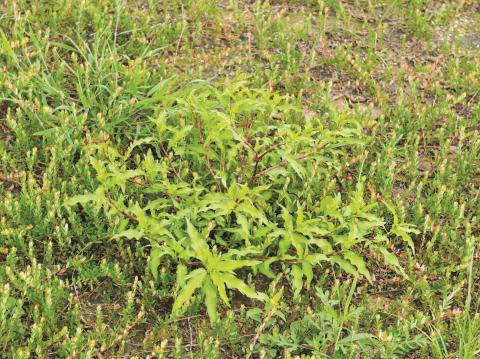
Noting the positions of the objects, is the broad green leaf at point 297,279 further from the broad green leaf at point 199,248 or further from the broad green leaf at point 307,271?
the broad green leaf at point 199,248

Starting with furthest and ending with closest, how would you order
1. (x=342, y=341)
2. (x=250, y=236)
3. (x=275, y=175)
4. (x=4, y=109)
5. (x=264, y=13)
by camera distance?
(x=264, y=13) → (x=4, y=109) → (x=275, y=175) → (x=250, y=236) → (x=342, y=341)

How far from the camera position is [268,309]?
394cm

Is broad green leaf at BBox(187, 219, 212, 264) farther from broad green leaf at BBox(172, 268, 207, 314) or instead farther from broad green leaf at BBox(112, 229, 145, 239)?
broad green leaf at BBox(112, 229, 145, 239)

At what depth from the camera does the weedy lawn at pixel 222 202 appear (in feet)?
13.0

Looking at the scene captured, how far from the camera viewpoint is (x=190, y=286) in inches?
147

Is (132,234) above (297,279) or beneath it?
above

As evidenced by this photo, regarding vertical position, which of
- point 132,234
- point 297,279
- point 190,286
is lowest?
point 297,279

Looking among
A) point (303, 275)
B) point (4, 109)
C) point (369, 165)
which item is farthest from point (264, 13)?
point (303, 275)

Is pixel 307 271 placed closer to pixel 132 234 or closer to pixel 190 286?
pixel 190 286

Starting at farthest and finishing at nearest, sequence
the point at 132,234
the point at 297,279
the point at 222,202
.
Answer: the point at 222,202 → the point at 297,279 → the point at 132,234

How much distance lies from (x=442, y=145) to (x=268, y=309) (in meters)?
2.78

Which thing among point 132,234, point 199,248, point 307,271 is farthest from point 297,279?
point 132,234

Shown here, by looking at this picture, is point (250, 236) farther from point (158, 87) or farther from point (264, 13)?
point (264, 13)

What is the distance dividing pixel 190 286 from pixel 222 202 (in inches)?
31.3
